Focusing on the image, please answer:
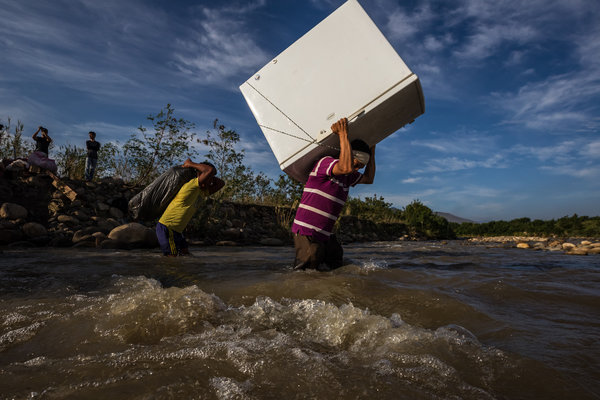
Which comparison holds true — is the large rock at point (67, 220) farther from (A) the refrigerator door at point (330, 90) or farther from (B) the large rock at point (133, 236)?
(A) the refrigerator door at point (330, 90)

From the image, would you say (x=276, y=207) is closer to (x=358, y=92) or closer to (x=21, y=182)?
(x=21, y=182)

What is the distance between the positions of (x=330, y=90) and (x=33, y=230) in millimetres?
6575

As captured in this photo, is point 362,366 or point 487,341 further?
point 487,341

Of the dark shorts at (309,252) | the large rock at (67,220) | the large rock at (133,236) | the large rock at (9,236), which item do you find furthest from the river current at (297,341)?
the large rock at (67,220)

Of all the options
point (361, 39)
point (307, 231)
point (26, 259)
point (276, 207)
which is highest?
point (361, 39)

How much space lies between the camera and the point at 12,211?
6730 mm

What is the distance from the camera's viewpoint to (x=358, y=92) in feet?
9.54

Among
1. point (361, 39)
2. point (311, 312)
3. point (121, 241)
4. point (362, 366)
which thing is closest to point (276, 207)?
point (121, 241)

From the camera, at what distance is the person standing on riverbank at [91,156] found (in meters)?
9.34

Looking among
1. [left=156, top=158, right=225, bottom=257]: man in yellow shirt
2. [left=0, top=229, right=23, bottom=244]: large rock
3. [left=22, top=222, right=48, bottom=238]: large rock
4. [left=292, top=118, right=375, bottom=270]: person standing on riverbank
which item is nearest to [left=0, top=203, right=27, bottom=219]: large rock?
[left=22, top=222, right=48, bottom=238]: large rock

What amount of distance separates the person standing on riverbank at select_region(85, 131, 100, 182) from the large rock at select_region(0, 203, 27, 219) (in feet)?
8.26

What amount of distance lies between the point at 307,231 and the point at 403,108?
153cm

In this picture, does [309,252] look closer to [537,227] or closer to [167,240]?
[167,240]

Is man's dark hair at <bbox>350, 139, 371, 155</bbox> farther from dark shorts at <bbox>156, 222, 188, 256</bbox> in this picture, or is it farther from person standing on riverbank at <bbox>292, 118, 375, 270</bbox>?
dark shorts at <bbox>156, 222, 188, 256</bbox>
